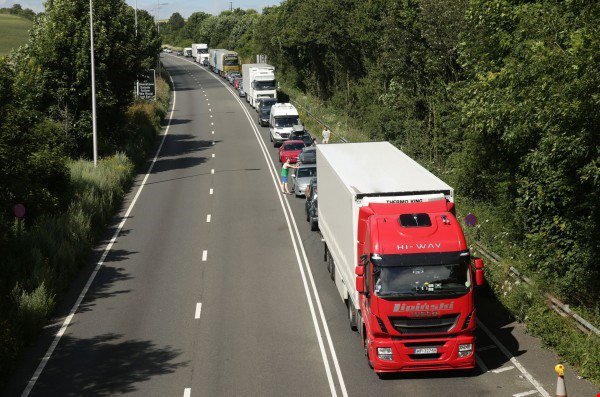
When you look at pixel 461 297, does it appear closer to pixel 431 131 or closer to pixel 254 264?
pixel 254 264

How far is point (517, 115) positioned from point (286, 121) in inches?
1396

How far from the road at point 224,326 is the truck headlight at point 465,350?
2.29ft

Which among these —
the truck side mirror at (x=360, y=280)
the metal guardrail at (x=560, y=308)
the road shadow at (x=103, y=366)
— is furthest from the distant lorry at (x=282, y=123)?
the truck side mirror at (x=360, y=280)

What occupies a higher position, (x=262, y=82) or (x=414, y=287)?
(x=262, y=82)

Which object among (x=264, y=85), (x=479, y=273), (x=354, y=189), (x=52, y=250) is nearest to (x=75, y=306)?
(x=52, y=250)

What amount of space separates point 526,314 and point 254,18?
129 metres

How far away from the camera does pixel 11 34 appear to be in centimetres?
11250

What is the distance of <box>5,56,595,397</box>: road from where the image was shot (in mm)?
16797

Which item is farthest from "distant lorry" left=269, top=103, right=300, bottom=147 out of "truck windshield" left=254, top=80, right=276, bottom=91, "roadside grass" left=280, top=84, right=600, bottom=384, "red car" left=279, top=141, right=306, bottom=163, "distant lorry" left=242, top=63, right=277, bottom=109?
"roadside grass" left=280, top=84, right=600, bottom=384

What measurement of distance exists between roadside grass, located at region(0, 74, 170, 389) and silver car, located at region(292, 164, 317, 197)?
330 inches

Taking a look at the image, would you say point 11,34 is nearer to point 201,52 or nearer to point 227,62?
point 227,62

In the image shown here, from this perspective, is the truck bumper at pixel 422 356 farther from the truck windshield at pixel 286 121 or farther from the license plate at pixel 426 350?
the truck windshield at pixel 286 121

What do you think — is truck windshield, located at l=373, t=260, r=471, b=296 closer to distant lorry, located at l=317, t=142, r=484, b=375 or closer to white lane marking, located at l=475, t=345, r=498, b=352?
distant lorry, located at l=317, t=142, r=484, b=375

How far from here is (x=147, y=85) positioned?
66438 mm
